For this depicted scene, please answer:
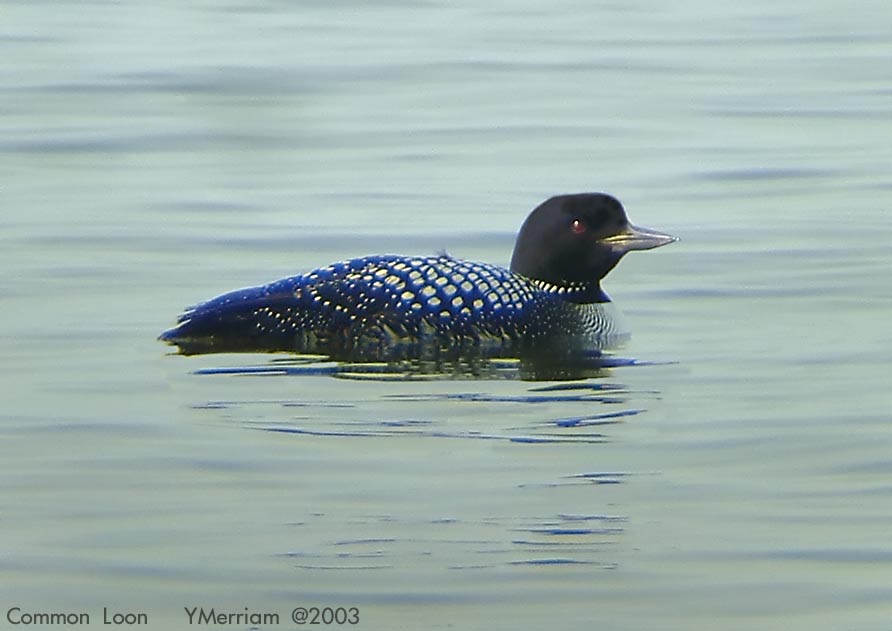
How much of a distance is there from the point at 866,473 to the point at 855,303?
221 cm

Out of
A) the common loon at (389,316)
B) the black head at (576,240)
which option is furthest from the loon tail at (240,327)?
the black head at (576,240)

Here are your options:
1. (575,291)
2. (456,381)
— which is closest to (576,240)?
(575,291)

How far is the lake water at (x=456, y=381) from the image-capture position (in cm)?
490

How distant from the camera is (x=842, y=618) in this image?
4.66 m

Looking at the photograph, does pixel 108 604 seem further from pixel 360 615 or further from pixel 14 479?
pixel 14 479

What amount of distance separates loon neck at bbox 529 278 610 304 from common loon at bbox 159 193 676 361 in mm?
110

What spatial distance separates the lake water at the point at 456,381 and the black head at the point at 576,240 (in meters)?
0.27

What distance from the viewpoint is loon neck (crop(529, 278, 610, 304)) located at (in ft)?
24.9

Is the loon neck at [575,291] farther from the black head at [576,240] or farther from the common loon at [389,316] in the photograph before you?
the common loon at [389,316]

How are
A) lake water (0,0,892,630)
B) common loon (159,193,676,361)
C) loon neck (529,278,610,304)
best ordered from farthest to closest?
1. loon neck (529,278,610,304)
2. common loon (159,193,676,361)
3. lake water (0,0,892,630)

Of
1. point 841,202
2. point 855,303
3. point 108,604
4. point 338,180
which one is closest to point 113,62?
point 338,180

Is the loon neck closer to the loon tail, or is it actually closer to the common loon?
the common loon

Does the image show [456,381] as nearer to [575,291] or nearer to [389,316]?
[389,316]

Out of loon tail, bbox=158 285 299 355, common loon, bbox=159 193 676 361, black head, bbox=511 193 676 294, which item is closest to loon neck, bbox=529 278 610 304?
black head, bbox=511 193 676 294
